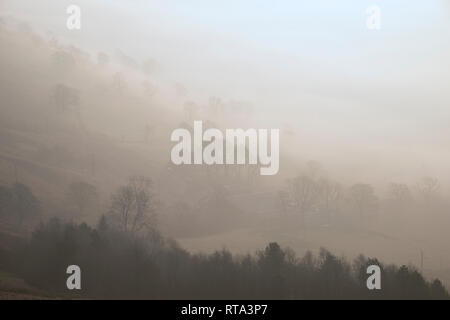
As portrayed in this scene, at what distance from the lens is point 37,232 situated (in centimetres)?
3966

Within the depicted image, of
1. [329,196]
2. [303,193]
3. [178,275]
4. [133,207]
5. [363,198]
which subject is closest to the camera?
[178,275]

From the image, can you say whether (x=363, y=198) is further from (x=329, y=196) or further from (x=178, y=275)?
(x=178, y=275)

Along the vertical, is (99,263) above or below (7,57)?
below

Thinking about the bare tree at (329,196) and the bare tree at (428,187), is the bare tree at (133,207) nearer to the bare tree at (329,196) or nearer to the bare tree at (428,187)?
the bare tree at (329,196)

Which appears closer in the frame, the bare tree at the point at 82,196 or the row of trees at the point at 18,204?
the row of trees at the point at 18,204

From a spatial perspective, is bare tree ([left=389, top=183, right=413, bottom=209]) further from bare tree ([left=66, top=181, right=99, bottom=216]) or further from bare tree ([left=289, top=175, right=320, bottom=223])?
bare tree ([left=66, top=181, right=99, bottom=216])

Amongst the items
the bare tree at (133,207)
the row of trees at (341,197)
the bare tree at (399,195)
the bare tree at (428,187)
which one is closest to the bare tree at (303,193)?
the row of trees at (341,197)

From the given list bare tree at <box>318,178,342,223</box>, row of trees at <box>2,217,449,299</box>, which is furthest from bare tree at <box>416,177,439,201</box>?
row of trees at <box>2,217,449,299</box>

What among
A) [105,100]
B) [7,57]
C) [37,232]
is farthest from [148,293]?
[7,57]

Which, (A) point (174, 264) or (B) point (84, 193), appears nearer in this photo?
→ (A) point (174, 264)

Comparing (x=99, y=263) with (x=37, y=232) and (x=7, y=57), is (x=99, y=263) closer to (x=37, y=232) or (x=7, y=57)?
(x=37, y=232)

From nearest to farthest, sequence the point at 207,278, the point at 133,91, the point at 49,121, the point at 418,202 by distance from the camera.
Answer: the point at 207,278, the point at 418,202, the point at 49,121, the point at 133,91

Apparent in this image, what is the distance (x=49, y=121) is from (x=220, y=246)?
1369 inches

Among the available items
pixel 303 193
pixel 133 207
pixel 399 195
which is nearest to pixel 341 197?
pixel 303 193
